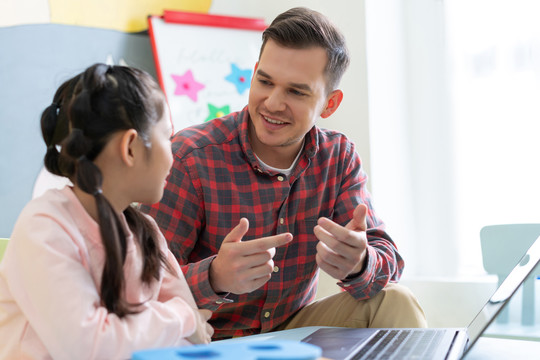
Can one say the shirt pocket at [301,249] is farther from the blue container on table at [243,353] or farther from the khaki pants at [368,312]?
the blue container on table at [243,353]

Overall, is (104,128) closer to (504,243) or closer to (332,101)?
(332,101)

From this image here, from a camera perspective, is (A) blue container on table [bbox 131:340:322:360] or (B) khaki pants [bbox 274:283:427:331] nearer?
(A) blue container on table [bbox 131:340:322:360]

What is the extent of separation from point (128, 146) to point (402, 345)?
21.0 inches

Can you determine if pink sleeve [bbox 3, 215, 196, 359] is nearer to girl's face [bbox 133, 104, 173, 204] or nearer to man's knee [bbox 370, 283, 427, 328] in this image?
girl's face [bbox 133, 104, 173, 204]

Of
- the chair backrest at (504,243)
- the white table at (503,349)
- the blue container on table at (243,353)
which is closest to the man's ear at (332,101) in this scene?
the chair backrest at (504,243)

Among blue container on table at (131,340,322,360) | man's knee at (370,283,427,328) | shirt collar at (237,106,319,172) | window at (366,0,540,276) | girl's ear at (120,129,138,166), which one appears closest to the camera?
blue container on table at (131,340,322,360)

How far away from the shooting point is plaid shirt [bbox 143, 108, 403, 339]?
1.42 metres

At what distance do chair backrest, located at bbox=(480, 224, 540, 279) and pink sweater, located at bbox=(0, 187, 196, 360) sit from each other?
4.52 feet

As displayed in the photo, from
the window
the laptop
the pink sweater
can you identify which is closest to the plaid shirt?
the laptop

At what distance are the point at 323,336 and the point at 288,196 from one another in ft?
1.40

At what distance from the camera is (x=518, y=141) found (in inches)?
98.8

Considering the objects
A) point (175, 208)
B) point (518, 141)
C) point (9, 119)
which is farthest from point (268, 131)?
point (518, 141)

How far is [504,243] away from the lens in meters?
2.07

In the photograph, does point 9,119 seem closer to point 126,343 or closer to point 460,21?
point 126,343
